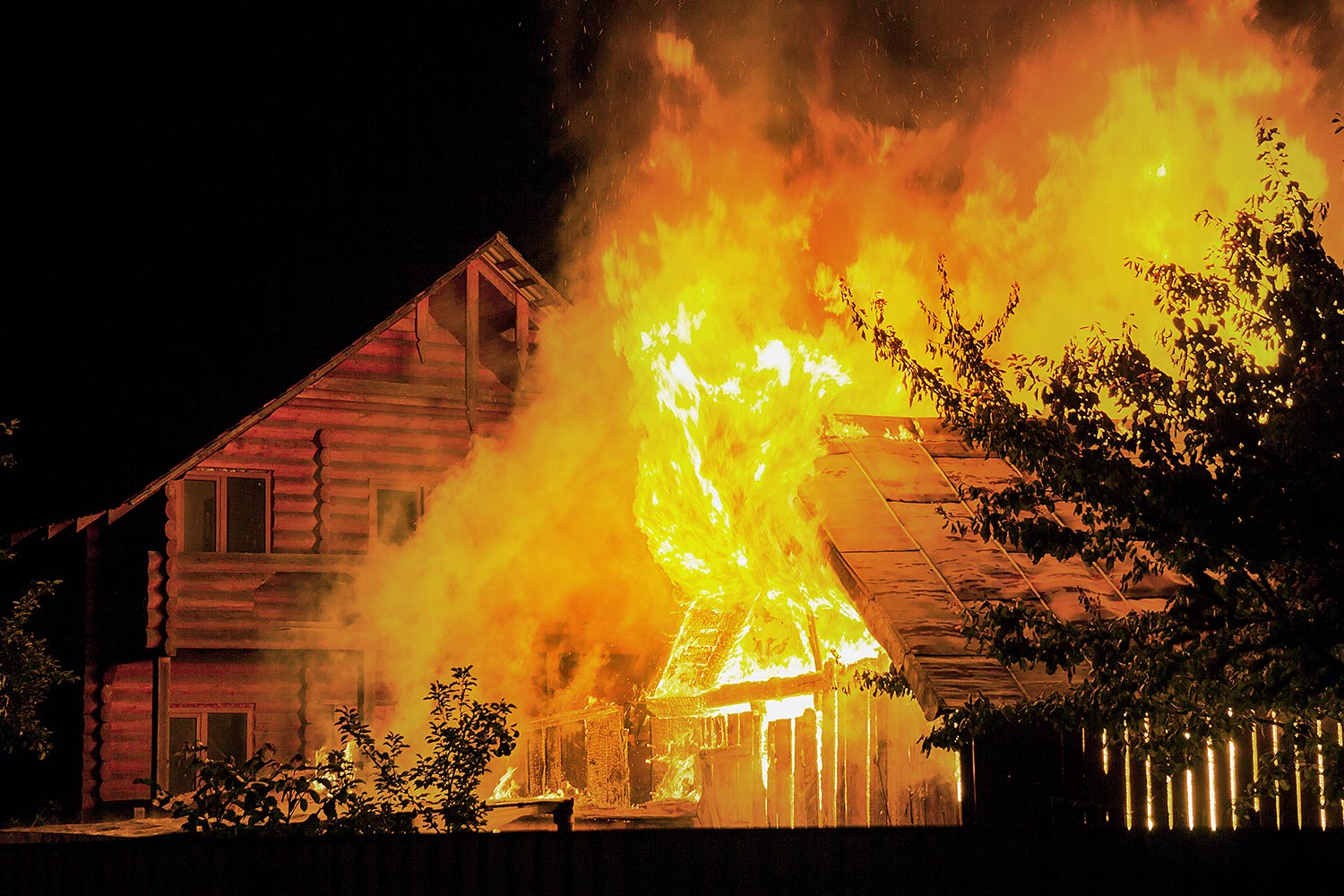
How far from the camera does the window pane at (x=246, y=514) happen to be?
23.0 m

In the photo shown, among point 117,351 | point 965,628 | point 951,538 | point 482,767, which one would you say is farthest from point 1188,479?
point 117,351

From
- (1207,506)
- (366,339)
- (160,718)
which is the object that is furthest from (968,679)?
(366,339)

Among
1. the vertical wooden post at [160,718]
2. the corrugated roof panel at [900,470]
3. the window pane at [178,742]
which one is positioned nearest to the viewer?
the corrugated roof panel at [900,470]

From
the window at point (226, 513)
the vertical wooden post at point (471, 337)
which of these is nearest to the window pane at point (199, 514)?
the window at point (226, 513)

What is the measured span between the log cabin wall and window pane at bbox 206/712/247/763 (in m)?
0.04

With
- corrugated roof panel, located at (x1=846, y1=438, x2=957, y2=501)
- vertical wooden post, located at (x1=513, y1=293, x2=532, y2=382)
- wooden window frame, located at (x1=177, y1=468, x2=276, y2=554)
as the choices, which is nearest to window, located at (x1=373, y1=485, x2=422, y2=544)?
wooden window frame, located at (x1=177, y1=468, x2=276, y2=554)

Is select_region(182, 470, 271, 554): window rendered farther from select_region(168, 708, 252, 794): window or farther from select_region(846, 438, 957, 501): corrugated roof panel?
select_region(846, 438, 957, 501): corrugated roof panel

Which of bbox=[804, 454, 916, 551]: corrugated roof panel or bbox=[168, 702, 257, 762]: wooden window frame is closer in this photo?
bbox=[804, 454, 916, 551]: corrugated roof panel

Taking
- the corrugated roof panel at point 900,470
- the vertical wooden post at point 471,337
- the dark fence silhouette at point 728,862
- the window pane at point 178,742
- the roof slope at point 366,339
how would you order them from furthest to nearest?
the vertical wooden post at point 471,337 → the window pane at point 178,742 → the roof slope at point 366,339 → the corrugated roof panel at point 900,470 → the dark fence silhouette at point 728,862

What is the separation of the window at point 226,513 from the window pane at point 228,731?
8.44ft

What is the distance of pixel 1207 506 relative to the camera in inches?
314

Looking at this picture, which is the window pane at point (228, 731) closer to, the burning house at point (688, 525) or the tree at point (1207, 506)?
the burning house at point (688, 525)

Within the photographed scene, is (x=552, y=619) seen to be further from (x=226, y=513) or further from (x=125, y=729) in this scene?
(x=125, y=729)

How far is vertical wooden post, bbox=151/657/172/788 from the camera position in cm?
2128
